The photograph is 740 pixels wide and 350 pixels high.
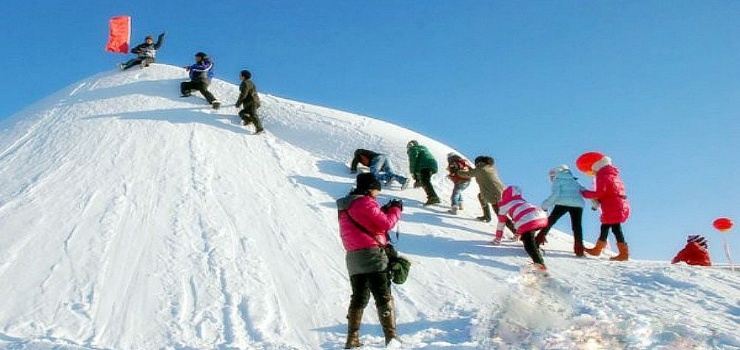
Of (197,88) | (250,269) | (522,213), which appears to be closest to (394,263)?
(250,269)

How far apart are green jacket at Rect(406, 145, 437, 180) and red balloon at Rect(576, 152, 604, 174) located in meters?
2.95

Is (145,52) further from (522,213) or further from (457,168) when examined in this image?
(522,213)

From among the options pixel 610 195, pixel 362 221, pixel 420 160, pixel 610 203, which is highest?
pixel 420 160

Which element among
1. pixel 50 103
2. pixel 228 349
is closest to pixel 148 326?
pixel 228 349

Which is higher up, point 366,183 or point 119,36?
point 119,36

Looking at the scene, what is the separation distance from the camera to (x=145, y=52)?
2294 cm

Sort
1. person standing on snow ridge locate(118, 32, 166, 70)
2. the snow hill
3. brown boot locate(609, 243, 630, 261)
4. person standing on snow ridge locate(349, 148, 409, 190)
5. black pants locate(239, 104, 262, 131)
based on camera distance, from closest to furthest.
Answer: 1. the snow hill
2. brown boot locate(609, 243, 630, 261)
3. person standing on snow ridge locate(349, 148, 409, 190)
4. black pants locate(239, 104, 262, 131)
5. person standing on snow ridge locate(118, 32, 166, 70)

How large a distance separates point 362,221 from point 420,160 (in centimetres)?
707

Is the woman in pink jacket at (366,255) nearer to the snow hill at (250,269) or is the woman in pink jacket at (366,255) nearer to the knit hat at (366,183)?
the knit hat at (366,183)

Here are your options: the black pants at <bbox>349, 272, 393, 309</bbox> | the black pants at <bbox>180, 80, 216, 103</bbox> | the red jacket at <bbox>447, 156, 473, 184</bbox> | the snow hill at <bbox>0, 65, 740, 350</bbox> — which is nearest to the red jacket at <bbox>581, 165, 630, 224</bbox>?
the snow hill at <bbox>0, 65, 740, 350</bbox>

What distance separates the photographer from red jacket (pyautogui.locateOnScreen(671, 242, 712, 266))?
10.8 meters

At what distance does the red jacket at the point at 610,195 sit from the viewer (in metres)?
10.1

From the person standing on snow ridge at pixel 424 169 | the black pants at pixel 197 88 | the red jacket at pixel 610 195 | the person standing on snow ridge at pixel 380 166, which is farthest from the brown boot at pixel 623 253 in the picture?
the black pants at pixel 197 88

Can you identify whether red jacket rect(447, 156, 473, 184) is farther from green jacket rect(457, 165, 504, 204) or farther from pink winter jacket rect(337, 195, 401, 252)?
pink winter jacket rect(337, 195, 401, 252)
